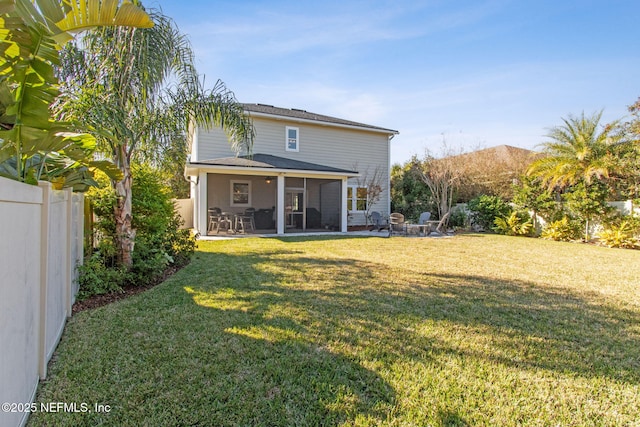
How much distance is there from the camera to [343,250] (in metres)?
10.4

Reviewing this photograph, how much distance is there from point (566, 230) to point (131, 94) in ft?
56.6

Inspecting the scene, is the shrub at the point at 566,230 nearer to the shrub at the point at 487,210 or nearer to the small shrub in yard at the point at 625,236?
the small shrub in yard at the point at 625,236

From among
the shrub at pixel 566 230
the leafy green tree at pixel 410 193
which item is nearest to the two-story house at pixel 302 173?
the leafy green tree at pixel 410 193

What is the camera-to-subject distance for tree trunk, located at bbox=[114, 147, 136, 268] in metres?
5.80

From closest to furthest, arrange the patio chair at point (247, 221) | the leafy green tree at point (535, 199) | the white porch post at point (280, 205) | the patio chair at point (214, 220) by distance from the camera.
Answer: the white porch post at point (280, 205) < the leafy green tree at point (535, 199) < the patio chair at point (214, 220) < the patio chair at point (247, 221)

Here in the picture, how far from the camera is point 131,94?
565cm

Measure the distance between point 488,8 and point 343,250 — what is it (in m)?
8.42

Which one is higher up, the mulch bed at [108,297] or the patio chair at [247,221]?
the patio chair at [247,221]

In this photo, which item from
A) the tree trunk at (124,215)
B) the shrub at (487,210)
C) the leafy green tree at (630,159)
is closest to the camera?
the tree trunk at (124,215)

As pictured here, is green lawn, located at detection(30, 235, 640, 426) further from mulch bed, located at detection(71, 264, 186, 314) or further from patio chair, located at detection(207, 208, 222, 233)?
patio chair, located at detection(207, 208, 222, 233)

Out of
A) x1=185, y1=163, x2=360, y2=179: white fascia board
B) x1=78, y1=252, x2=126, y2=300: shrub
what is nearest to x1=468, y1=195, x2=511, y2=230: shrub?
x1=185, y1=163, x2=360, y2=179: white fascia board

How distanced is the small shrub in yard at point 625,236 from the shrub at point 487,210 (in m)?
4.49

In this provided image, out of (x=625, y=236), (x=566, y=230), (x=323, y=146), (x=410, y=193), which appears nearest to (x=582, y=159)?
(x=566, y=230)

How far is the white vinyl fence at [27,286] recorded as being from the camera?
1.78 m
